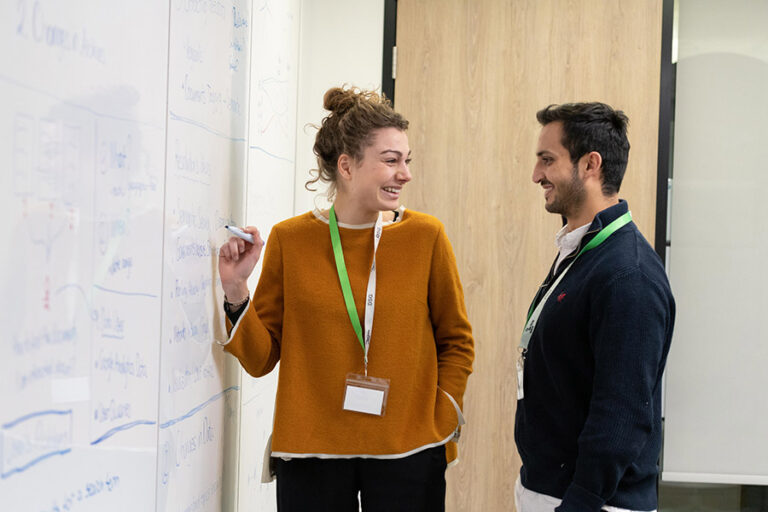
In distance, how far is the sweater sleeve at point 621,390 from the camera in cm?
137

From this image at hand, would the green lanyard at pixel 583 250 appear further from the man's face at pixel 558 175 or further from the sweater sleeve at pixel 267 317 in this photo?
the sweater sleeve at pixel 267 317

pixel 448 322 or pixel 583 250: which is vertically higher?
pixel 583 250

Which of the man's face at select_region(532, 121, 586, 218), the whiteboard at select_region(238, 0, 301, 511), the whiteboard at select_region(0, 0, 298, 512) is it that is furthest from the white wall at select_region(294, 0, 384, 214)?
the man's face at select_region(532, 121, 586, 218)

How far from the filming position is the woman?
1.73 metres

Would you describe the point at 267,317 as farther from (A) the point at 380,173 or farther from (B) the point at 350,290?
(A) the point at 380,173

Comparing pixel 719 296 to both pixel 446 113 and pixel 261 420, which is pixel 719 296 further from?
pixel 261 420

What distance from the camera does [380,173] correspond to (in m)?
1.80

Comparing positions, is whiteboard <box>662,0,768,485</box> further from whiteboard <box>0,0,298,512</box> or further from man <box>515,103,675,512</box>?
whiteboard <box>0,0,298,512</box>

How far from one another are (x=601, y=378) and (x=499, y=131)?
2.01 m

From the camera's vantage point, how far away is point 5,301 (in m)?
0.91

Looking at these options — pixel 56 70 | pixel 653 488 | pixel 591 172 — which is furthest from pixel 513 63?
pixel 56 70

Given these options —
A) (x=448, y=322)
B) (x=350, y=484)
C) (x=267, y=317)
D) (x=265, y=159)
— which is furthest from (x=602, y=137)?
(x=265, y=159)

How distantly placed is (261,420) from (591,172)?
1425 millimetres

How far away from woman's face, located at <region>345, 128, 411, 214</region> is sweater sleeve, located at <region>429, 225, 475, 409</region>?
184 millimetres
